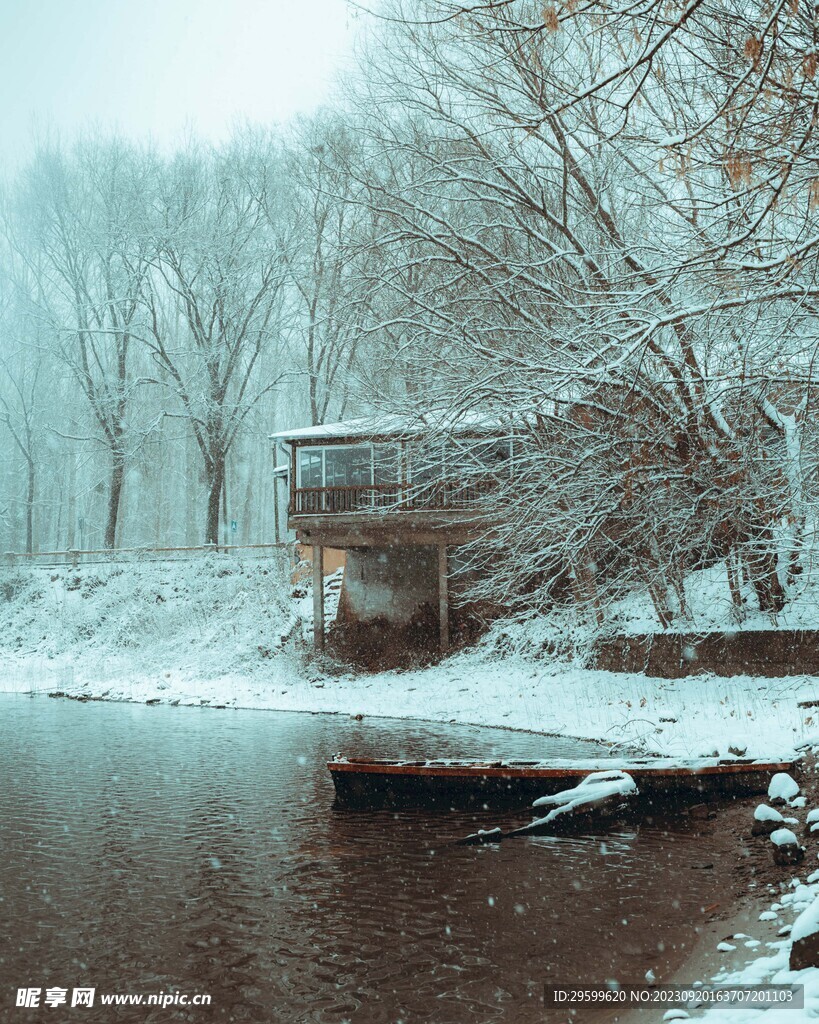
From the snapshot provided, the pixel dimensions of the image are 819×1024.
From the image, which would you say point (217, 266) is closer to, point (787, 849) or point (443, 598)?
point (443, 598)

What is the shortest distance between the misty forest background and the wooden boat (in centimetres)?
273

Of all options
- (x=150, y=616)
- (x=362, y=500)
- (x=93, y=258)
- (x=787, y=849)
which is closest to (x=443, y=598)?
(x=362, y=500)

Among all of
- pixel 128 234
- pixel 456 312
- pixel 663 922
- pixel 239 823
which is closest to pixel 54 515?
pixel 128 234

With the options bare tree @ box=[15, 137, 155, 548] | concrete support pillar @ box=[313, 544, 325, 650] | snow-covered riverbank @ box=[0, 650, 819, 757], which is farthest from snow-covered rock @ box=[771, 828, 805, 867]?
bare tree @ box=[15, 137, 155, 548]

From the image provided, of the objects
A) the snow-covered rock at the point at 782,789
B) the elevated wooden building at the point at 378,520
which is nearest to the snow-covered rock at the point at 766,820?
the snow-covered rock at the point at 782,789

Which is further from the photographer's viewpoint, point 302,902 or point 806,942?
point 302,902

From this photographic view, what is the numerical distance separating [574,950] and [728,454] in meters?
8.31

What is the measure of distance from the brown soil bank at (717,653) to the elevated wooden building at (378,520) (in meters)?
4.42

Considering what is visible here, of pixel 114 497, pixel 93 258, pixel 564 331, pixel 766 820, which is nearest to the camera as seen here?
pixel 766 820

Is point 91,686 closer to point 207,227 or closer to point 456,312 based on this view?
point 456,312

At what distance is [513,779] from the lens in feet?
33.9

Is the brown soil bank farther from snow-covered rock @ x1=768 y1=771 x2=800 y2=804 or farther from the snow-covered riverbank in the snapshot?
snow-covered rock @ x1=768 y1=771 x2=800 y2=804

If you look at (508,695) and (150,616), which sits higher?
(150,616)

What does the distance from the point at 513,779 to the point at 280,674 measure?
536 inches
